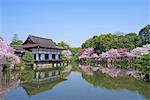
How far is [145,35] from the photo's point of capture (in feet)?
137

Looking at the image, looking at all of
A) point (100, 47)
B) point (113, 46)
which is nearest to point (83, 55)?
point (100, 47)

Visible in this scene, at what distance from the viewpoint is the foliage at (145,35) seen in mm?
39463

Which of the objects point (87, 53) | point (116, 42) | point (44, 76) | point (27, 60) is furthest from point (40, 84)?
point (87, 53)

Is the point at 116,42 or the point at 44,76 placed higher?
the point at 116,42

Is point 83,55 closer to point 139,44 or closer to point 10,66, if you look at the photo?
point 139,44

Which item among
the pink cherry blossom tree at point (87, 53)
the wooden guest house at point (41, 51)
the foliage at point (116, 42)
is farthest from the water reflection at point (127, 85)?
the pink cherry blossom tree at point (87, 53)

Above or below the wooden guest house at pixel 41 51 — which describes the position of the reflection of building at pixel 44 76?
below

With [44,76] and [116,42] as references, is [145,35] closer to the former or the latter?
[116,42]

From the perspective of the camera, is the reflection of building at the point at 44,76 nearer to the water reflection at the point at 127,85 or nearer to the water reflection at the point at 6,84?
the water reflection at the point at 6,84

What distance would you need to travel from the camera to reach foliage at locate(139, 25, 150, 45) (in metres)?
39.5

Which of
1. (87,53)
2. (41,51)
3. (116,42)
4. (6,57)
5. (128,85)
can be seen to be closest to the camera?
(128,85)

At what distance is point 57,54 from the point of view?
109ft

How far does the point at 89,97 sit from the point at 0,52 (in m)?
10.2

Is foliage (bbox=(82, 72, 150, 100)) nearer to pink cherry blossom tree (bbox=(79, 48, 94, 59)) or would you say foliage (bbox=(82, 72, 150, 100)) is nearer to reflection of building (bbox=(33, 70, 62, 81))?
reflection of building (bbox=(33, 70, 62, 81))
